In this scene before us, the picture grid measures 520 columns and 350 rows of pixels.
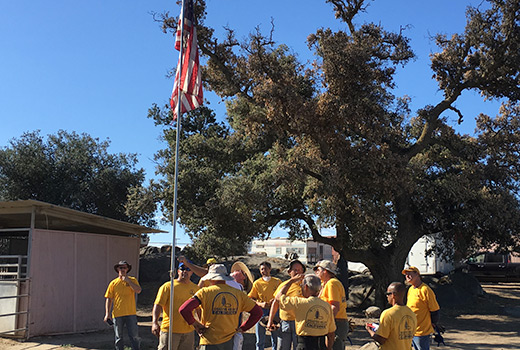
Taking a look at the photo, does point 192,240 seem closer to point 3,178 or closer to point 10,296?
point 10,296

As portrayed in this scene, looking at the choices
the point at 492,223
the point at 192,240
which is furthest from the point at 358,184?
the point at 192,240

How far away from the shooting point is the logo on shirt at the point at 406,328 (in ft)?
19.0

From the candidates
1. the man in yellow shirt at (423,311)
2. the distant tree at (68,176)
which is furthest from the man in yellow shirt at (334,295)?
the distant tree at (68,176)

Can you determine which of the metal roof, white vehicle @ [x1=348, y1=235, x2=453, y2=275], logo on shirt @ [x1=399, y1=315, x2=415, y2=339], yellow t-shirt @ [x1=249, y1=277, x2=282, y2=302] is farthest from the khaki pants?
white vehicle @ [x1=348, y1=235, x2=453, y2=275]

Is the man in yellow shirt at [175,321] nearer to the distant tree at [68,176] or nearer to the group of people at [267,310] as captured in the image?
the group of people at [267,310]

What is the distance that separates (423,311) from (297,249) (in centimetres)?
3216

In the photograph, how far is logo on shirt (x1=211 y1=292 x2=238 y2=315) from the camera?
5.50 metres

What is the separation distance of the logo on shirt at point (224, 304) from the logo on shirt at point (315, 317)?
99 centimetres

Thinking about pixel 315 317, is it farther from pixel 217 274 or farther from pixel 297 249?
pixel 297 249

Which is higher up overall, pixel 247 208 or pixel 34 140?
pixel 34 140

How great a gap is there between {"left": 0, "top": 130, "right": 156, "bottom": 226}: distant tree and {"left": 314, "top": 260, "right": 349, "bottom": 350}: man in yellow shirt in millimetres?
16997

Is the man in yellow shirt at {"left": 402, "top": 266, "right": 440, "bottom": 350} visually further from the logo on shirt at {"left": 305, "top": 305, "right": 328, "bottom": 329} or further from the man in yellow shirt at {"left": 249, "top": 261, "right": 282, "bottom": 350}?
the man in yellow shirt at {"left": 249, "top": 261, "right": 282, "bottom": 350}

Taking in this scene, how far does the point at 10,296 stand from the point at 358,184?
1015cm

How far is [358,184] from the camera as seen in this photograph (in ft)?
51.1
